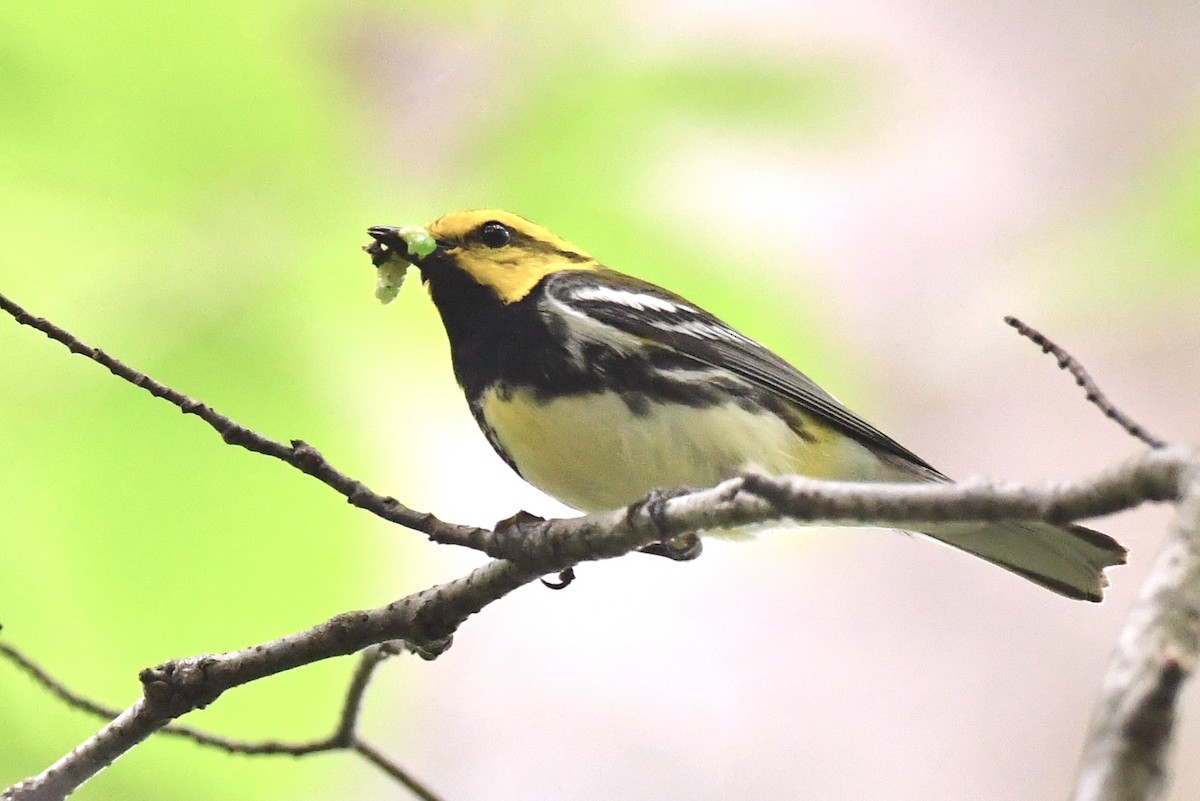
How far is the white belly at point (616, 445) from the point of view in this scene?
5.98ft

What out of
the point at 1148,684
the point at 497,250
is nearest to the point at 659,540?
the point at 1148,684

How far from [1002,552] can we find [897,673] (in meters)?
1.84

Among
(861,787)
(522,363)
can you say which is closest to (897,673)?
(861,787)

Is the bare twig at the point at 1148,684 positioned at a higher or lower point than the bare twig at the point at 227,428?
lower

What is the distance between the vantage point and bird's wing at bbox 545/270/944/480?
6.49 feet

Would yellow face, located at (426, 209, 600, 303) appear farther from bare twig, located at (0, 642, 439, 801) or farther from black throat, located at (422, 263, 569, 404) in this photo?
bare twig, located at (0, 642, 439, 801)

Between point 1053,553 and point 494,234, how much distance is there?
3.35ft

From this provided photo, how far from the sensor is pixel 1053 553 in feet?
6.26

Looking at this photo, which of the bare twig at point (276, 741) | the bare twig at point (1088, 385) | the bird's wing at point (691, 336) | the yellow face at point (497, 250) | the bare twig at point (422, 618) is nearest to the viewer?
the bare twig at point (1088, 385)

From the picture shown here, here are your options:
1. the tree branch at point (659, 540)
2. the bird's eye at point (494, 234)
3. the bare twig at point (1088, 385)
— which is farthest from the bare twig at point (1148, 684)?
the bird's eye at point (494, 234)

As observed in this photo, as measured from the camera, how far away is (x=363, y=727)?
176 centimetres

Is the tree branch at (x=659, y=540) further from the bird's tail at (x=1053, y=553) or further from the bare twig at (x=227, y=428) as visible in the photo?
the bird's tail at (x=1053, y=553)

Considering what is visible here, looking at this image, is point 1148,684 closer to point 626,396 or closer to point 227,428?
point 227,428

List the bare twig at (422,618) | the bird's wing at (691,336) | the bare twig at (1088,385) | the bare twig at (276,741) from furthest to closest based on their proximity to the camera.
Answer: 1. the bird's wing at (691,336)
2. the bare twig at (276,741)
3. the bare twig at (422,618)
4. the bare twig at (1088,385)
